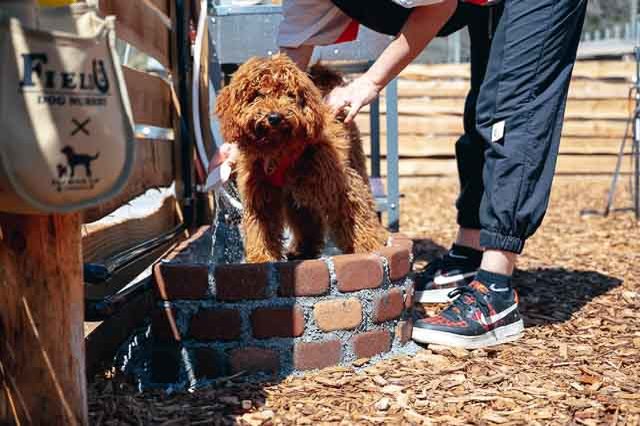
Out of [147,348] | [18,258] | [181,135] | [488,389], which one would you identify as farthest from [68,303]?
[181,135]

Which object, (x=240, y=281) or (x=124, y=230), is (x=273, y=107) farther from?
(x=124, y=230)

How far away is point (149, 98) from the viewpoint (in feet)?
11.8

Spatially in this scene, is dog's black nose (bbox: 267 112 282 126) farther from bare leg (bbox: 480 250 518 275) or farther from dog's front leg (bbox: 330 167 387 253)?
bare leg (bbox: 480 250 518 275)

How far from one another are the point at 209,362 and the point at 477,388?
0.80 metres

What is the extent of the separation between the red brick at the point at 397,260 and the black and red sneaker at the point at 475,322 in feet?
0.70

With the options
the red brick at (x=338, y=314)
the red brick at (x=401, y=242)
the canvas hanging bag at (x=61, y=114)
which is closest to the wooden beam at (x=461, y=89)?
the red brick at (x=401, y=242)

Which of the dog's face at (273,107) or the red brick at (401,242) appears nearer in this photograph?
the dog's face at (273,107)

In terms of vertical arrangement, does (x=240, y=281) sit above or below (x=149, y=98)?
below

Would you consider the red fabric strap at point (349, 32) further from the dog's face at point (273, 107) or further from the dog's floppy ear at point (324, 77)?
the dog's face at point (273, 107)

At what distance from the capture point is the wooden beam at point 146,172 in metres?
2.79

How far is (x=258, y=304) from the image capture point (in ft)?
7.42

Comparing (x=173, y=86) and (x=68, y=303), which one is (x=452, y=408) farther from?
(x=173, y=86)

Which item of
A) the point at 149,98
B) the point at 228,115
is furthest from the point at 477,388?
the point at 149,98

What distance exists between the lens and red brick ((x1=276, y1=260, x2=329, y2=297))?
2277 millimetres
